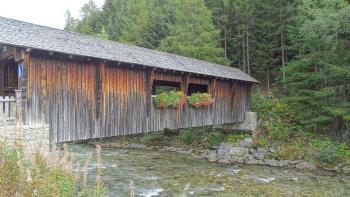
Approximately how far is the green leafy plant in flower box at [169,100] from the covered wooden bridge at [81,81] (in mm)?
276

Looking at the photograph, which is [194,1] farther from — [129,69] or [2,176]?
[2,176]

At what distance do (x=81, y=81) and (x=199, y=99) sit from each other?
594cm

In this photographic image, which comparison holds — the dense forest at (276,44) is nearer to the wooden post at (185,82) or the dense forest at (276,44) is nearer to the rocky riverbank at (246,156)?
the rocky riverbank at (246,156)

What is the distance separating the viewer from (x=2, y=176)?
9.09 feet

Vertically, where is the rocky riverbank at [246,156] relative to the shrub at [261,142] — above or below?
below

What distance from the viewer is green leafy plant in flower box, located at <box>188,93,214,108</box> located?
14.7 meters

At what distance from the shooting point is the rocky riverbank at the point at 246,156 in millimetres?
15289

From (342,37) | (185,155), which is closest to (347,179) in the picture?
(342,37)

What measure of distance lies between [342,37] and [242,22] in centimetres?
1205

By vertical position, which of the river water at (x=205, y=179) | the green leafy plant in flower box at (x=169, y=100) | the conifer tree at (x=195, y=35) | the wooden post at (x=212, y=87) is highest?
the conifer tree at (x=195, y=35)

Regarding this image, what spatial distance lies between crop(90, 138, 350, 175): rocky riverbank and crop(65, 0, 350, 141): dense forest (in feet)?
6.93

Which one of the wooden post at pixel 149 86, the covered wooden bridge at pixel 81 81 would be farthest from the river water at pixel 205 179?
the wooden post at pixel 149 86

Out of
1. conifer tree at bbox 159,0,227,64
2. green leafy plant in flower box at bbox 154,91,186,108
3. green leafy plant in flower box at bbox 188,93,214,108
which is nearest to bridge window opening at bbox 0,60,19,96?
green leafy plant in flower box at bbox 154,91,186,108

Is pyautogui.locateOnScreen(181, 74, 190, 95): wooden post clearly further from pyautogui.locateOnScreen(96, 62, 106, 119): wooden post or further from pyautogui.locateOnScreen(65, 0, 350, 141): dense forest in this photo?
pyautogui.locateOnScreen(65, 0, 350, 141): dense forest
